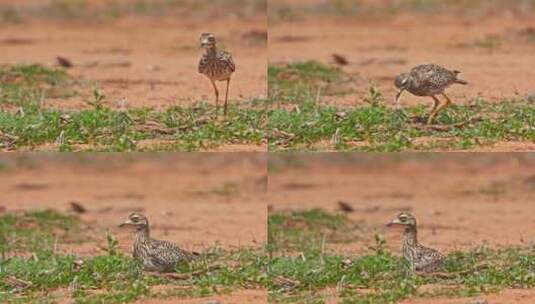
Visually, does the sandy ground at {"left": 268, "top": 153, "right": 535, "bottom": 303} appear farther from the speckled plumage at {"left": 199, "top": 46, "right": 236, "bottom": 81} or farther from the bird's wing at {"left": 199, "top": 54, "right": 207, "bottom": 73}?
the bird's wing at {"left": 199, "top": 54, "right": 207, "bottom": 73}

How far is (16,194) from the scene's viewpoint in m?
15.5

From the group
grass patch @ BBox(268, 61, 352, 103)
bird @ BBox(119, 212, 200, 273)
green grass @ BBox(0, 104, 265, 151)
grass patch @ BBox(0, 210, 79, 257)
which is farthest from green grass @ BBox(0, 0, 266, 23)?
bird @ BBox(119, 212, 200, 273)

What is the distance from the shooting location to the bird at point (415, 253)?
1050cm

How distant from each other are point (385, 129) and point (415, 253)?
1400 mm

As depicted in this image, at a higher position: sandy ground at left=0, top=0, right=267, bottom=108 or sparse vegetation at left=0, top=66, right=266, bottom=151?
sandy ground at left=0, top=0, right=267, bottom=108

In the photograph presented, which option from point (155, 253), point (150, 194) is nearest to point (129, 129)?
point (155, 253)

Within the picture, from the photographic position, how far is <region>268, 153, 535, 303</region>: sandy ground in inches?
506

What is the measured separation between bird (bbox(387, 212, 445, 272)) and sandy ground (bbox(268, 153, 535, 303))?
1.09 m

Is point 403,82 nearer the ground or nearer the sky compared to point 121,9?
nearer the ground

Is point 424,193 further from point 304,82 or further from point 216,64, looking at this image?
point 216,64

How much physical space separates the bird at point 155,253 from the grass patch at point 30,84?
2.71 meters

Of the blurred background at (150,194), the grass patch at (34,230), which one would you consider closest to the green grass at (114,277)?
the blurred background at (150,194)

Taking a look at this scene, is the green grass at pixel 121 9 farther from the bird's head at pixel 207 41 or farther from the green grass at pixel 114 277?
the green grass at pixel 114 277

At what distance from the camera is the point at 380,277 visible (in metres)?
10.6
